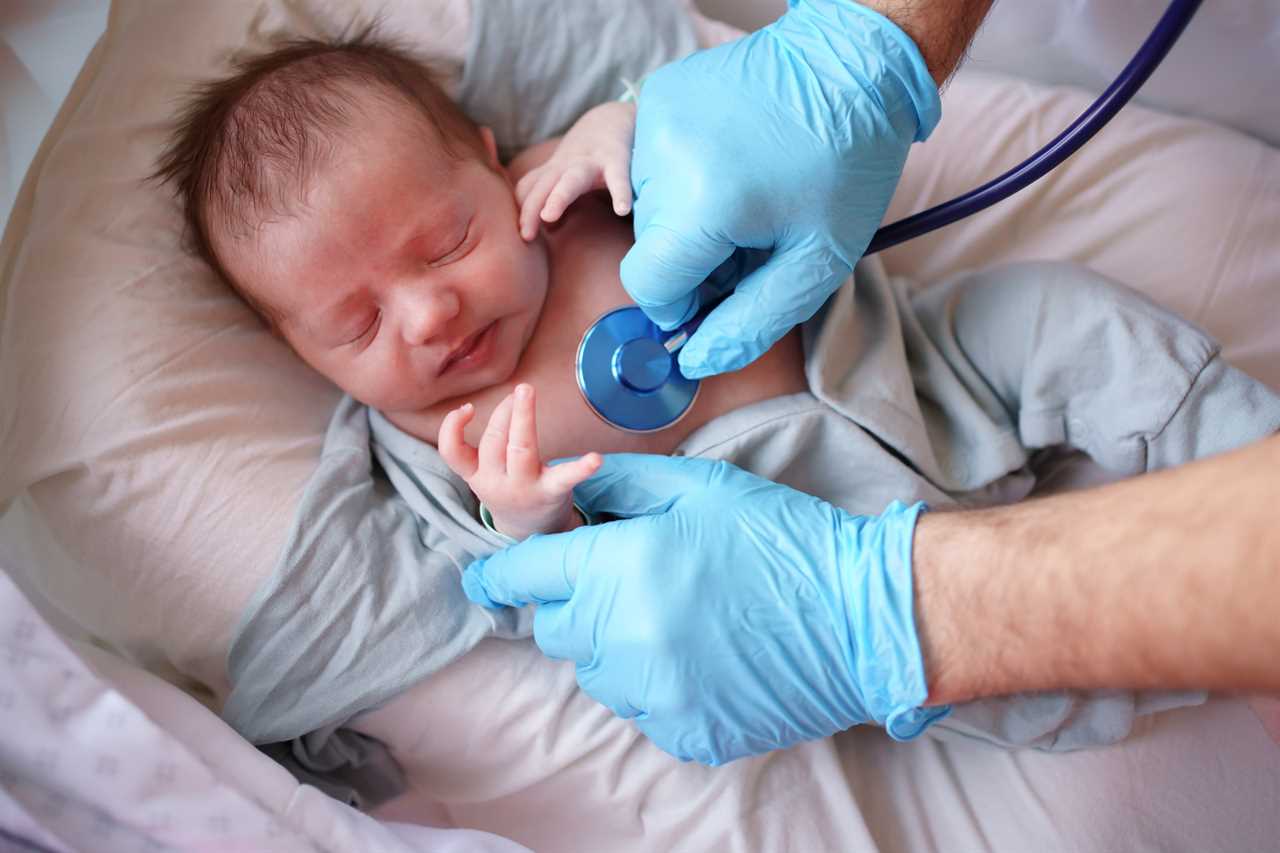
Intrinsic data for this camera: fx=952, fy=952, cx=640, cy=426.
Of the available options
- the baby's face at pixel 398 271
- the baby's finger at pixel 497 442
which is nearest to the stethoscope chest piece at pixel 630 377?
the baby's face at pixel 398 271

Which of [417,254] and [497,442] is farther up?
[417,254]

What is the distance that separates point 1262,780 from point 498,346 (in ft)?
4.07

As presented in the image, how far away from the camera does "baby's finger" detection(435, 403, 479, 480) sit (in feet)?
3.77

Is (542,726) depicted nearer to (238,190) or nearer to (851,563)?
(851,563)

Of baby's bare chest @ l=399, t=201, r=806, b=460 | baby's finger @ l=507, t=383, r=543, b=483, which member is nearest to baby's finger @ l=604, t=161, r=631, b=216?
baby's bare chest @ l=399, t=201, r=806, b=460

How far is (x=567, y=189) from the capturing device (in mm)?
1356

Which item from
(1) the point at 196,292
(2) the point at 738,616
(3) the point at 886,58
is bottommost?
(2) the point at 738,616

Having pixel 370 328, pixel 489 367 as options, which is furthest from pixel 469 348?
pixel 370 328

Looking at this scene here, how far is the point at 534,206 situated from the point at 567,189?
63 millimetres

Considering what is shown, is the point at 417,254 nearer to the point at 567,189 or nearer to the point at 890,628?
the point at 567,189

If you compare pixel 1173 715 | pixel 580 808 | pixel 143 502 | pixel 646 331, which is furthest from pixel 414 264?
pixel 1173 715

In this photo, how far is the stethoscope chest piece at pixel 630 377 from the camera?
4.43 feet

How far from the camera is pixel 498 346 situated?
54.1 inches

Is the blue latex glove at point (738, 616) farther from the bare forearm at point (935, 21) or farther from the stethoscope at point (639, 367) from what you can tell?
the bare forearm at point (935, 21)
